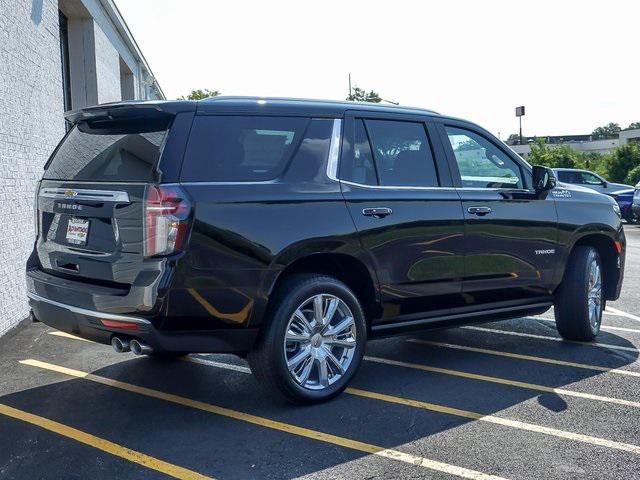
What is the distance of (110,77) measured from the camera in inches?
555

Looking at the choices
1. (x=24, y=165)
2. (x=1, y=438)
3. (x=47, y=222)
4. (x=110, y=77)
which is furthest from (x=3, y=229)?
(x=110, y=77)

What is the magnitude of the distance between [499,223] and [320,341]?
1927mm

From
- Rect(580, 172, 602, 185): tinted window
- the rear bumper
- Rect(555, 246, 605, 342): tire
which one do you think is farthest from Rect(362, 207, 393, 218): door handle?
Rect(580, 172, 602, 185): tinted window

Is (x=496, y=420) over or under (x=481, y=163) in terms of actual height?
under

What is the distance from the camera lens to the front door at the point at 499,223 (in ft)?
17.9

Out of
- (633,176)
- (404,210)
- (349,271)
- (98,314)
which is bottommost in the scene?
(98,314)

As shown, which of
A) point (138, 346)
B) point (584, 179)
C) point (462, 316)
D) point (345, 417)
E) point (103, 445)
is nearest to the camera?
point (103, 445)

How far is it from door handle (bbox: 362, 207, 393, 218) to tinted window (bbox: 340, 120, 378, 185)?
0.21 m

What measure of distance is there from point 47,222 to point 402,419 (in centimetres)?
263

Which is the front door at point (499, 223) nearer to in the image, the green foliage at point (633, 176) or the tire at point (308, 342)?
the tire at point (308, 342)

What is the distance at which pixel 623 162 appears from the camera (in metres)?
39.9

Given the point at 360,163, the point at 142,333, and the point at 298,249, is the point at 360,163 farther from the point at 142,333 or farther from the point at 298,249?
the point at 142,333

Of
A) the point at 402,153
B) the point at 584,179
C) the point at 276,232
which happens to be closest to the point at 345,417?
→ the point at 276,232

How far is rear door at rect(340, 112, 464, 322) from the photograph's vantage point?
4801 mm
